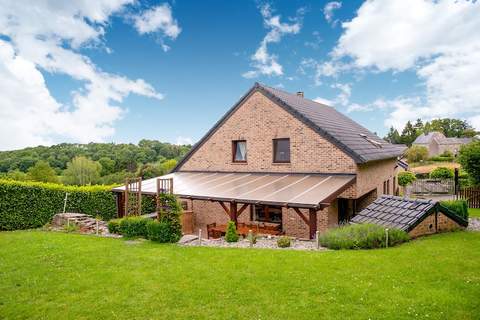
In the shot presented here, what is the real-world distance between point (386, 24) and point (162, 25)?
14.0m

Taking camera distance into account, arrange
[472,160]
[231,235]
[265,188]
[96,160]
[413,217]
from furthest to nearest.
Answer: [96,160]
[472,160]
[265,188]
[231,235]
[413,217]

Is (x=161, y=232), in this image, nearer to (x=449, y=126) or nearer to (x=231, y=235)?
(x=231, y=235)

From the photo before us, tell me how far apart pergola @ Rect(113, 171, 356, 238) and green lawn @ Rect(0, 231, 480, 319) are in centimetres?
205

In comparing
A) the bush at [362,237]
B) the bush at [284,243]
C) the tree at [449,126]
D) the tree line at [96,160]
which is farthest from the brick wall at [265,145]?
the tree at [449,126]

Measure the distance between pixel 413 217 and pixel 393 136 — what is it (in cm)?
10299

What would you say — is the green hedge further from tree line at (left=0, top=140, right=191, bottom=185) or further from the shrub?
tree line at (left=0, top=140, right=191, bottom=185)

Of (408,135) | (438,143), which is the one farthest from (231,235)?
(408,135)

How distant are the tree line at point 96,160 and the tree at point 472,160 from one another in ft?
Result: 137

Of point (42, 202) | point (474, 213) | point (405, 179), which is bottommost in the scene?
point (474, 213)

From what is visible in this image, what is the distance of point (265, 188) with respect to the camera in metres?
13.6

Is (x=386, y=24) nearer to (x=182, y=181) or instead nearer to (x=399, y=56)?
(x=399, y=56)

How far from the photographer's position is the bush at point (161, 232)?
12.4 m

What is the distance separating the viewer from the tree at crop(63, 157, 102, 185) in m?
62.7

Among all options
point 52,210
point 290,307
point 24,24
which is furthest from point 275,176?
point 24,24
